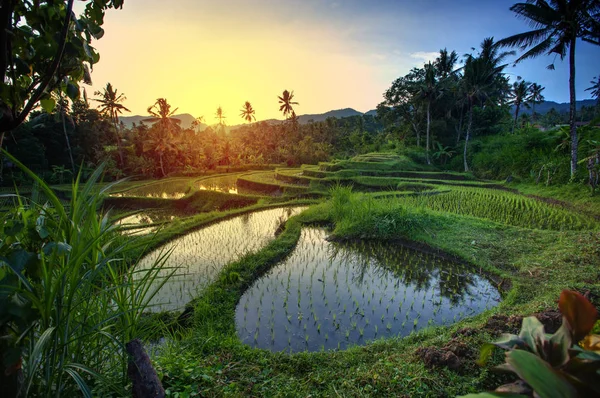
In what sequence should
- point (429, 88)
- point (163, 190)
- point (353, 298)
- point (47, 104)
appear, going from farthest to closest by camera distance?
point (429, 88)
point (163, 190)
point (353, 298)
point (47, 104)

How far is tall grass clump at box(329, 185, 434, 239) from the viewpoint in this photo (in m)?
7.83

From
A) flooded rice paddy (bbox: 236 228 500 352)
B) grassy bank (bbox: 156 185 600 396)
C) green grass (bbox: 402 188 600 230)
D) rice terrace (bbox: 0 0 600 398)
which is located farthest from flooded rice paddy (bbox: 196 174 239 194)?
flooded rice paddy (bbox: 236 228 500 352)

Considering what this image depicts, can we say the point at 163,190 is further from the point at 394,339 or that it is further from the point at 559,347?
the point at 559,347

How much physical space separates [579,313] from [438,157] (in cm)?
2414

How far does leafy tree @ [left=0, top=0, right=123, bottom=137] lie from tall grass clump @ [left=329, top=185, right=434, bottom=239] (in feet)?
24.1

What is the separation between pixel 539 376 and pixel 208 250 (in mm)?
7451

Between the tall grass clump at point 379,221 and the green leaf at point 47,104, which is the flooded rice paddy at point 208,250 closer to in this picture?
the tall grass clump at point 379,221

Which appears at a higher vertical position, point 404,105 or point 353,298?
point 404,105

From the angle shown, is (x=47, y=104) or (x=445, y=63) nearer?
(x=47, y=104)

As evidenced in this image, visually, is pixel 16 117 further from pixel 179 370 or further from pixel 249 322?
pixel 249 322

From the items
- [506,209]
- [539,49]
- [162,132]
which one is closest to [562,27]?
[539,49]

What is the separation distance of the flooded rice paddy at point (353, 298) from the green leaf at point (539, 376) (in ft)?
11.5

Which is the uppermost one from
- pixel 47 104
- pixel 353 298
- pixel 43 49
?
pixel 43 49

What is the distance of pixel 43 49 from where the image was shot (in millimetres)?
1069
